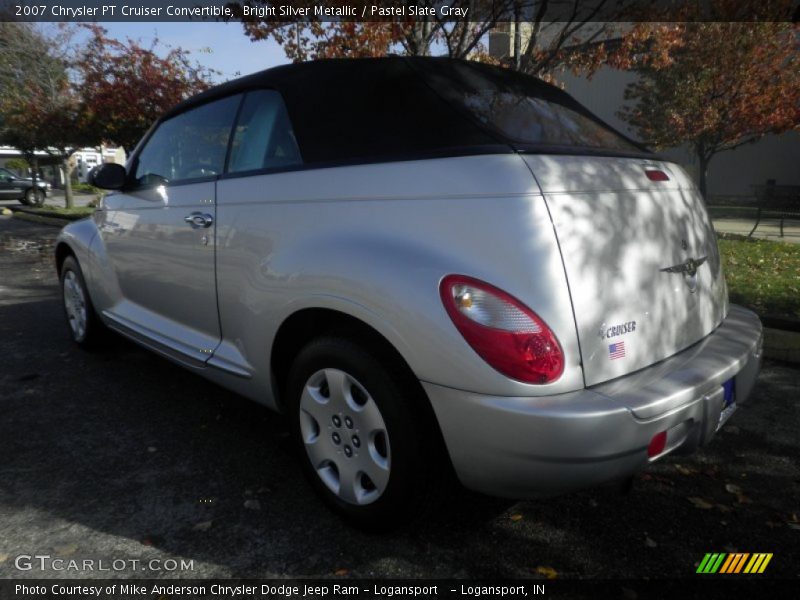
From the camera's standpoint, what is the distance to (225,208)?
266 cm

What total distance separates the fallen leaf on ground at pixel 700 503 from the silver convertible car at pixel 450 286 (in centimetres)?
51

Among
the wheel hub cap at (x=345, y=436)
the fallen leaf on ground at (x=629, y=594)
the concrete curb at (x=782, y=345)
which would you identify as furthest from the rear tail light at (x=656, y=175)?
the concrete curb at (x=782, y=345)

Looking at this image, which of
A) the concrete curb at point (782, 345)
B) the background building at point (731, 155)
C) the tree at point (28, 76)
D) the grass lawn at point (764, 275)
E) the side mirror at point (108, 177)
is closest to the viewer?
the side mirror at point (108, 177)

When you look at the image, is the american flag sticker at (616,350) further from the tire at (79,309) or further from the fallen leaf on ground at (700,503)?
the tire at (79,309)

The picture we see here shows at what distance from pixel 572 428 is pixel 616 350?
347 millimetres

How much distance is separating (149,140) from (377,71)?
6.42ft

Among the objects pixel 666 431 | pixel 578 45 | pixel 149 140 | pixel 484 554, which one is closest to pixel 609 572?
pixel 484 554

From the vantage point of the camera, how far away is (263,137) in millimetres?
2697

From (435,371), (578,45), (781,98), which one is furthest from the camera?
(781,98)

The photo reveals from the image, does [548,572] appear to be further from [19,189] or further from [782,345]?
[19,189]

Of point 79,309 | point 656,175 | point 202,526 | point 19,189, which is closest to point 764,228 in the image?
point 656,175

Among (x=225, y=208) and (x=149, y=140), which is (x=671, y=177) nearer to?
Answer: (x=225, y=208)

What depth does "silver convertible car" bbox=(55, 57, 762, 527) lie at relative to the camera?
5.81 feet

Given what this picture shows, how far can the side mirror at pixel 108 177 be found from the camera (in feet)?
11.6
